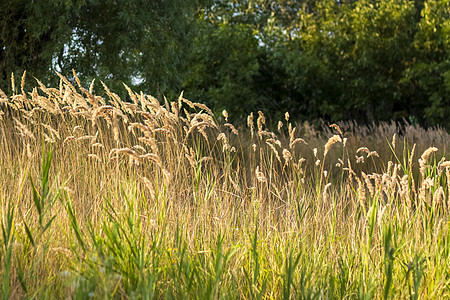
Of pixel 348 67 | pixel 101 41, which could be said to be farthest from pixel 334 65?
pixel 101 41

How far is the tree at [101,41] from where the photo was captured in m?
11.2

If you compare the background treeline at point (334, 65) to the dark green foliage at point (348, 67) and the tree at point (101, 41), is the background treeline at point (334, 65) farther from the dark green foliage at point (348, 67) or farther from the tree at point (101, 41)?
the tree at point (101, 41)

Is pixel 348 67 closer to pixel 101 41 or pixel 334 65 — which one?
pixel 334 65

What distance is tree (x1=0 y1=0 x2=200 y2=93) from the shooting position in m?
11.2

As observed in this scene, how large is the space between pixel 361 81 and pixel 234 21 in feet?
24.3

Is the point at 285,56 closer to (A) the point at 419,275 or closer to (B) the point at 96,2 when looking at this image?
(B) the point at 96,2

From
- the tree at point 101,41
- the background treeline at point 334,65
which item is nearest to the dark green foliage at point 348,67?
the background treeline at point 334,65

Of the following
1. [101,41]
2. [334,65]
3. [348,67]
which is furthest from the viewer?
[334,65]

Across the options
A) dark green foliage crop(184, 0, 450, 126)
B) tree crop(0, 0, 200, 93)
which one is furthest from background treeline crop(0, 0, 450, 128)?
tree crop(0, 0, 200, 93)

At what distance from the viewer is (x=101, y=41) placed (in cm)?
1185

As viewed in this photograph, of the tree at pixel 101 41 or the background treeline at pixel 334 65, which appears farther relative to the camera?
the background treeline at pixel 334 65

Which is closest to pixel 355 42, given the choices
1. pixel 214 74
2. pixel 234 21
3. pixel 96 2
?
pixel 214 74

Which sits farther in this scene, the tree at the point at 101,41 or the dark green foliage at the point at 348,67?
the dark green foliage at the point at 348,67

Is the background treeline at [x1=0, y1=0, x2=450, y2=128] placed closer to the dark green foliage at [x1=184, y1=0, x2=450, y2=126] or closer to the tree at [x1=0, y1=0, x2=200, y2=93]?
the dark green foliage at [x1=184, y1=0, x2=450, y2=126]
